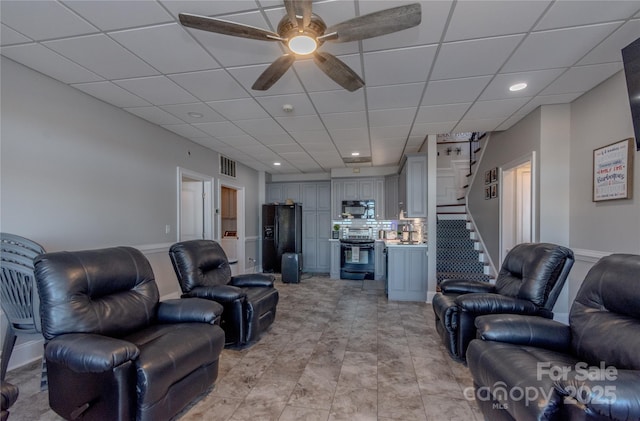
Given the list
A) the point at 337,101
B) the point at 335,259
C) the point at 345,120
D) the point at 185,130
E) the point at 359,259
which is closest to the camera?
the point at 337,101

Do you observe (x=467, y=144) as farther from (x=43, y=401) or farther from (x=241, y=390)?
(x=43, y=401)

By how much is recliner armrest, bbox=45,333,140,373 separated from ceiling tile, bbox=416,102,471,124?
336 cm

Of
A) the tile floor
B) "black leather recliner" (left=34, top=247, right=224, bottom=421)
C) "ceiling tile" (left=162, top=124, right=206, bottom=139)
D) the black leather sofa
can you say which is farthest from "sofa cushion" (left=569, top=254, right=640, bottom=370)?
"ceiling tile" (left=162, top=124, right=206, bottom=139)

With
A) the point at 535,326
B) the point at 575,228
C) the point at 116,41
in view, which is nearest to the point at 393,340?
the point at 535,326

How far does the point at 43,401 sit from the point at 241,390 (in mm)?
1335

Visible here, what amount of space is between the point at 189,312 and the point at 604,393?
2315 mm

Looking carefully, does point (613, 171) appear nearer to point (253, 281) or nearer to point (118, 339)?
point (253, 281)

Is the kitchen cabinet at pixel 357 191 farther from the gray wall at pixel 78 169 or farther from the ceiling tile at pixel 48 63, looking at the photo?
the ceiling tile at pixel 48 63

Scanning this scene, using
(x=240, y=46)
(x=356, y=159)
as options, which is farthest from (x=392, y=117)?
(x=356, y=159)

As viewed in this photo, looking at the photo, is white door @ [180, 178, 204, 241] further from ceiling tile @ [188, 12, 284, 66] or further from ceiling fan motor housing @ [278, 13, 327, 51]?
ceiling fan motor housing @ [278, 13, 327, 51]

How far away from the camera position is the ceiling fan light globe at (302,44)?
1607 mm

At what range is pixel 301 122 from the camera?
364 cm

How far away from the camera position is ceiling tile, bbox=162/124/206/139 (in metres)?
3.82

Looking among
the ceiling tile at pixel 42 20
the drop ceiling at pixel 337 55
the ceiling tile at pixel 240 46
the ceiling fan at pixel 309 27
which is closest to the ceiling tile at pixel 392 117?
the drop ceiling at pixel 337 55
